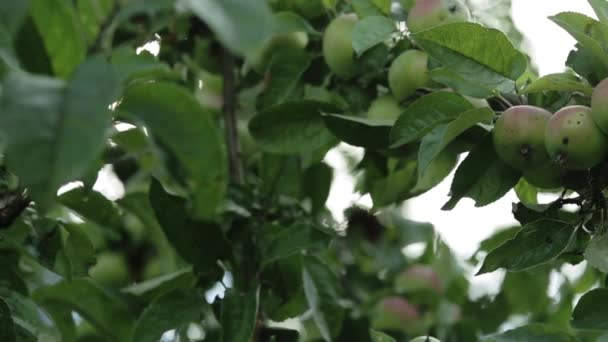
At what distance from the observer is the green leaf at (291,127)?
59.7 inches

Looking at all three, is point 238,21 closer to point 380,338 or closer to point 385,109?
point 385,109

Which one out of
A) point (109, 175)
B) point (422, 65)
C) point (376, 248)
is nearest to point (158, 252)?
point (109, 175)

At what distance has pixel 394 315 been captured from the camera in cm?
213

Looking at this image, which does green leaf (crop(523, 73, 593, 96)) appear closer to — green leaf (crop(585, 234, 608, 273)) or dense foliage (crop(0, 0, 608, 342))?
dense foliage (crop(0, 0, 608, 342))

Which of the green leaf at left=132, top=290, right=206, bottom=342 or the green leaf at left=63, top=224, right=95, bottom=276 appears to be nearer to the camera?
the green leaf at left=132, top=290, right=206, bottom=342

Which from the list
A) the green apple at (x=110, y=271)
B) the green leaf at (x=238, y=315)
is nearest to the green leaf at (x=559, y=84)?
the green leaf at (x=238, y=315)

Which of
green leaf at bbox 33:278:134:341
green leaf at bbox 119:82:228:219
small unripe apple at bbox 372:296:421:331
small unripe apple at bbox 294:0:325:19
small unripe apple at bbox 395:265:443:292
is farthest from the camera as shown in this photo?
small unripe apple at bbox 395:265:443:292

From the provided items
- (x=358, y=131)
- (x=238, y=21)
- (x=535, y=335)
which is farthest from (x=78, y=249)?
(x=238, y=21)

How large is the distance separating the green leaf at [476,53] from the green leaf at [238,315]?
0.39m

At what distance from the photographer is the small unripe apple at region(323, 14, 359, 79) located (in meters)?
1.55

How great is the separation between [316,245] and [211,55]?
22.6 inches

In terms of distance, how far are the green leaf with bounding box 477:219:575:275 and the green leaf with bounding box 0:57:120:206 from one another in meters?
0.67

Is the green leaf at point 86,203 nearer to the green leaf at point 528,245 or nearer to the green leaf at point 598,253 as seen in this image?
the green leaf at point 528,245

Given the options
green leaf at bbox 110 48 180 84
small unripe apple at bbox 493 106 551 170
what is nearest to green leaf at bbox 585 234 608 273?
small unripe apple at bbox 493 106 551 170
